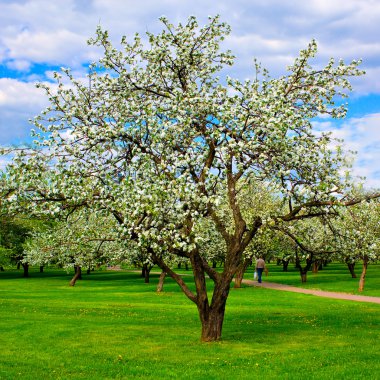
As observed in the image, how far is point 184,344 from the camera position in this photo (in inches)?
728

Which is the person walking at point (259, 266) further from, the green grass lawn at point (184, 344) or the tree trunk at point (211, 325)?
the tree trunk at point (211, 325)

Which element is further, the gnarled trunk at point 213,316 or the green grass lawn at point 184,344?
the gnarled trunk at point 213,316

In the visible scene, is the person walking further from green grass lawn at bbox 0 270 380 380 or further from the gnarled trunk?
the gnarled trunk

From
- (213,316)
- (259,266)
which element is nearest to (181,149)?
(213,316)

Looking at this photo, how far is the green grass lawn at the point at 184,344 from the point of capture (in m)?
14.6

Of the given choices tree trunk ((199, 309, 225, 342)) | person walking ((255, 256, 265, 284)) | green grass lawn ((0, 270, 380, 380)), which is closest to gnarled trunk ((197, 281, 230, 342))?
tree trunk ((199, 309, 225, 342))

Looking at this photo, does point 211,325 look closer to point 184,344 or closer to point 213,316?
point 213,316

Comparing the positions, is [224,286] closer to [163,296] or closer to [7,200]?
[7,200]

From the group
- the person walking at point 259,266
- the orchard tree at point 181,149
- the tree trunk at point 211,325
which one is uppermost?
the orchard tree at point 181,149

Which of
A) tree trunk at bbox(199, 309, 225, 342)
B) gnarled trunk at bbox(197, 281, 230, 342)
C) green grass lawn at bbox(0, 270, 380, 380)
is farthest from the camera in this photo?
tree trunk at bbox(199, 309, 225, 342)

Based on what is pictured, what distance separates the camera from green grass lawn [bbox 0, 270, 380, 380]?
14578mm

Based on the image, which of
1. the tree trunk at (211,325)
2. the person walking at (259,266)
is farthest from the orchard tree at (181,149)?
the person walking at (259,266)

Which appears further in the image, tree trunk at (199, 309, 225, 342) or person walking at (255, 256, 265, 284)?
person walking at (255, 256, 265, 284)

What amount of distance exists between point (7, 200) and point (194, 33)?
903cm
